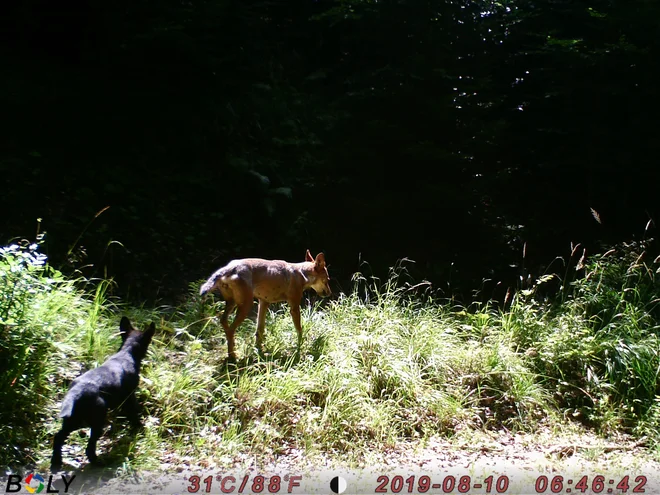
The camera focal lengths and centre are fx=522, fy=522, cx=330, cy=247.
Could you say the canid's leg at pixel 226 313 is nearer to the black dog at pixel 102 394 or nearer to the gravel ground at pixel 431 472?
the black dog at pixel 102 394

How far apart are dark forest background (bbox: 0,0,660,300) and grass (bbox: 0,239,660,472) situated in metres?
2.45

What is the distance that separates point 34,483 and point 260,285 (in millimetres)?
2551

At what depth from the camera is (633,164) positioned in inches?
363

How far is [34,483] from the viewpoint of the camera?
363 centimetres

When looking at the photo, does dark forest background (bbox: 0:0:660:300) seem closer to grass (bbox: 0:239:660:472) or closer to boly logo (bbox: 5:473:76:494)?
grass (bbox: 0:239:660:472)

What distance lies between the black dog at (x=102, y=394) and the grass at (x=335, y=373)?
0.28 metres

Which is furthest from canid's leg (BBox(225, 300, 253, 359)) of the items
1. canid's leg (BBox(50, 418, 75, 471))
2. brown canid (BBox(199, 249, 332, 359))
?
canid's leg (BBox(50, 418, 75, 471))

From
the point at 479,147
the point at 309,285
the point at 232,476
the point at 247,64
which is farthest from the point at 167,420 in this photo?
the point at 247,64

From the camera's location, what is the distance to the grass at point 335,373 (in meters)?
4.25

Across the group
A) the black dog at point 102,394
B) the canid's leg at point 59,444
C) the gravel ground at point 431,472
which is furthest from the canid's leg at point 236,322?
the canid's leg at point 59,444

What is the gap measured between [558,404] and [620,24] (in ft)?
22.4

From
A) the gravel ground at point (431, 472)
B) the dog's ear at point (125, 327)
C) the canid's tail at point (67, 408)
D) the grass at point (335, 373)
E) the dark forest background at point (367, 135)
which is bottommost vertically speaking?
the gravel ground at point (431, 472)

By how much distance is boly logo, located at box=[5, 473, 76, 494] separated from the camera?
358 centimetres

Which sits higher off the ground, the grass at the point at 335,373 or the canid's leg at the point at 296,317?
the canid's leg at the point at 296,317
